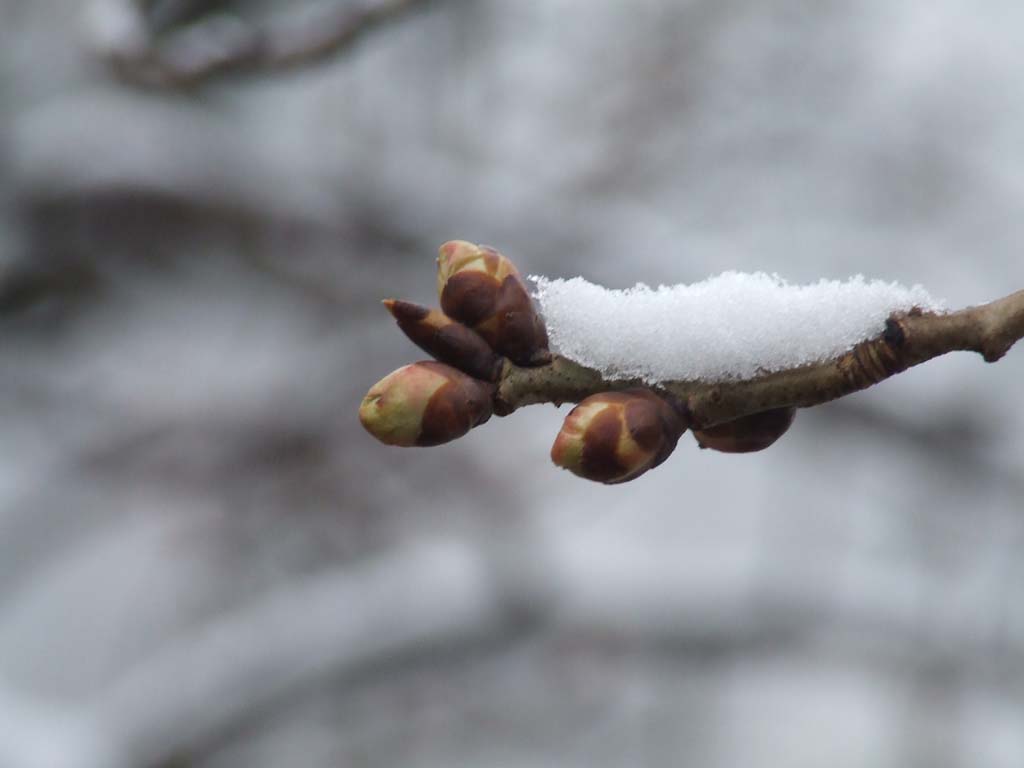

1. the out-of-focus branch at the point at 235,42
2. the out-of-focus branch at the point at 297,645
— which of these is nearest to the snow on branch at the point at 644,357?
the out-of-focus branch at the point at 235,42

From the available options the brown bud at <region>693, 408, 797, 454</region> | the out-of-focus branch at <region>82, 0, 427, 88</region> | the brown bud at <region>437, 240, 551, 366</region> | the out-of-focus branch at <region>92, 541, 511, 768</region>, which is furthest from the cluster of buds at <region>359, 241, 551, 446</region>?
the out-of-focus branch at <region>92, 541, 511, 768</region>

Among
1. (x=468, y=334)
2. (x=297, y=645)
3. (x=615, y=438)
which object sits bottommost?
(x=615, y=438)

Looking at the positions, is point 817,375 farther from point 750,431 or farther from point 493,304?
point 493,304

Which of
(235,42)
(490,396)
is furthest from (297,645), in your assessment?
(490,396)

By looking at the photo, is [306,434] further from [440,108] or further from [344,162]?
[440,108]

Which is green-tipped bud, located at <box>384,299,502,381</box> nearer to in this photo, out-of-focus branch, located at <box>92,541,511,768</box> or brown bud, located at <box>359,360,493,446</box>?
brown bud, located at <box>359,360,493,446</box>
